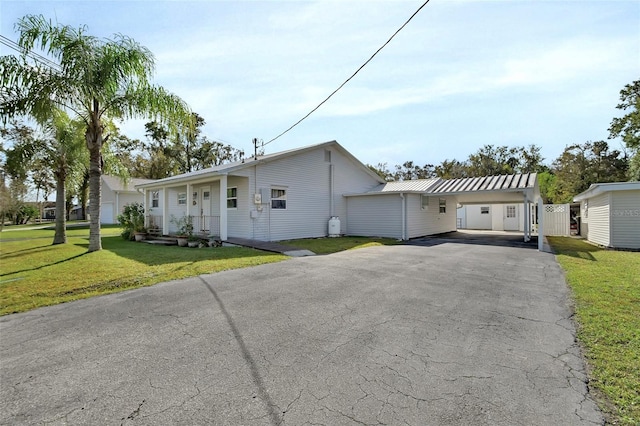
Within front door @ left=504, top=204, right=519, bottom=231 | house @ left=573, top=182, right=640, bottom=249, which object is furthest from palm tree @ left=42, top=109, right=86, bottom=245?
front door @ left=504, top=204, right=519, bottom=231

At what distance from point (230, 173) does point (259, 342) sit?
402 inches

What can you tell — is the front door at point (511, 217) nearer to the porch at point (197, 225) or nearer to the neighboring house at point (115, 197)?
the porch at point (197, 225)

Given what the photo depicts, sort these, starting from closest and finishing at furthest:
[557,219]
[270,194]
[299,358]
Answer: [299,358]
[270,194]
[557,219]

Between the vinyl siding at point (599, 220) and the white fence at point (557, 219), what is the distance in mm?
3357

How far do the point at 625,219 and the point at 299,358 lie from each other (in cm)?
1507

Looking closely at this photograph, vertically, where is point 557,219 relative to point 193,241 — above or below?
above

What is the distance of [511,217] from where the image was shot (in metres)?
24.2

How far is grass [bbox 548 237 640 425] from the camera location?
2.55 meters

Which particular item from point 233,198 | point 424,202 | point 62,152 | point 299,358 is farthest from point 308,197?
point 299,358

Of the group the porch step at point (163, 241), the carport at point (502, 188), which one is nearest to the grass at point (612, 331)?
the carport at point (502, 188)

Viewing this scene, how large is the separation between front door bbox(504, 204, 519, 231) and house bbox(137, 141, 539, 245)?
19.8ft

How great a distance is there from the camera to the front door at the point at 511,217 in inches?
946

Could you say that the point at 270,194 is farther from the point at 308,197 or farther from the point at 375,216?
the point at 375,216

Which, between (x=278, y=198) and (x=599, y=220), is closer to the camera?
(x=599, y=220)
